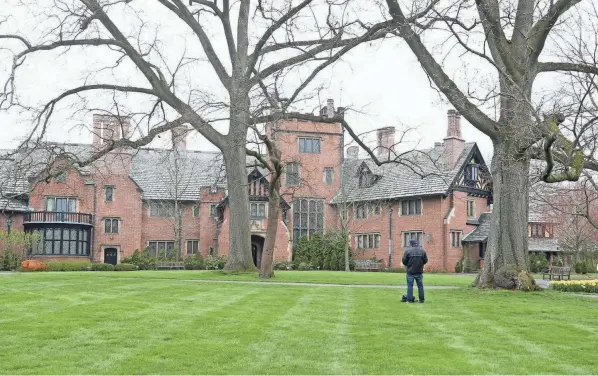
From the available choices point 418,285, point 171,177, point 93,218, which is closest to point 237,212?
point 418,285

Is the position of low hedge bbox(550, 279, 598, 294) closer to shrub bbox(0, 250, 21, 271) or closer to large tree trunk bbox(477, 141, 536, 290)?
large tree trunk bbox(477, 141, 536, 290)

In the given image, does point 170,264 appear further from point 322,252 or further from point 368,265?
point 368,265

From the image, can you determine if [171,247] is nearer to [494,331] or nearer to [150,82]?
[150,82]

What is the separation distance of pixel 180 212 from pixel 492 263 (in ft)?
112

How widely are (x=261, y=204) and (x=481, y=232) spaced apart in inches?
618

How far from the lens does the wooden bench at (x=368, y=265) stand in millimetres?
51781

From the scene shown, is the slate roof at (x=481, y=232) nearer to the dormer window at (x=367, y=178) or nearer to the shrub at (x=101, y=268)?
the dormer window at (x=367, y=178)

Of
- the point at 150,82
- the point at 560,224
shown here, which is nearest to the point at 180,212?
the point at 150,82

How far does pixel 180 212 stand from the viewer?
53375 mm

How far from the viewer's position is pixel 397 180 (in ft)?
174

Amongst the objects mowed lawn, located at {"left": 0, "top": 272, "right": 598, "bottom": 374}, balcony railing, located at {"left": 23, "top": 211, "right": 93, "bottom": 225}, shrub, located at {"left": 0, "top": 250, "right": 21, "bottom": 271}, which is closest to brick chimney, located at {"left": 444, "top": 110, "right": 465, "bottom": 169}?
balcony railing, located at {"left": 23, "top": 211, "right": 93, "bottom": 225}

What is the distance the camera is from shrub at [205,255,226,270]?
49.2m

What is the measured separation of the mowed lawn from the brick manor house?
30.6 metres

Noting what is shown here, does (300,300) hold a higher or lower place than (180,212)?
lower
